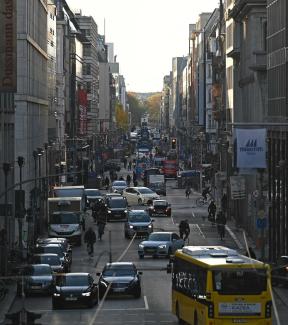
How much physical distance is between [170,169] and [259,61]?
8314 cm

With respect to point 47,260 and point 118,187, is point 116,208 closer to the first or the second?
point 118,187

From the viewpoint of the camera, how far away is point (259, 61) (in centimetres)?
7169

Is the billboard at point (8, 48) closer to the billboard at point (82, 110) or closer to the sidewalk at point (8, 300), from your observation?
the sidewalk at point (8, 300)

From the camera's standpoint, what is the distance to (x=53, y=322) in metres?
39.7

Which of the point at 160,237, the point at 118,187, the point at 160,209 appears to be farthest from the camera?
the point at 118,187

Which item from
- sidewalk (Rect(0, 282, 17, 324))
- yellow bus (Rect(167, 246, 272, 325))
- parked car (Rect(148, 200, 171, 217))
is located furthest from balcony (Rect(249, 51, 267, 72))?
yellow bus (Rect(167, 246, 272, 325))

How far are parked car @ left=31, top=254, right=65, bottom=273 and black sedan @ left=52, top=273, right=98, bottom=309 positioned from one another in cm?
802

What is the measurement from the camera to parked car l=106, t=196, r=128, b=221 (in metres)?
89.2

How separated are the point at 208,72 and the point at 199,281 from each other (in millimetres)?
128200

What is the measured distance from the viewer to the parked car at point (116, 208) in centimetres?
8919

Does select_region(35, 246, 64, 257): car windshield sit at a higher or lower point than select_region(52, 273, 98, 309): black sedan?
higher

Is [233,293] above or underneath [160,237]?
above

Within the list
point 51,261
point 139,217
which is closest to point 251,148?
point 51,261

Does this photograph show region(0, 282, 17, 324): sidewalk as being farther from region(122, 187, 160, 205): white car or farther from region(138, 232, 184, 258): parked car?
region(122, 187, 160, 205): white car
